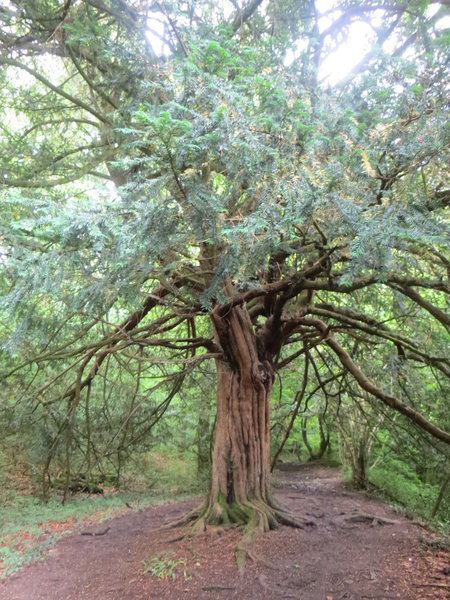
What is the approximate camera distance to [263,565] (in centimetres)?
456

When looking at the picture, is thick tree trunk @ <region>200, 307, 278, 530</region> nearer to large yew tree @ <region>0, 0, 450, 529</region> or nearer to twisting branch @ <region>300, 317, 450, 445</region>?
large yew tree @ <region>0, 0, 450, 529</region>

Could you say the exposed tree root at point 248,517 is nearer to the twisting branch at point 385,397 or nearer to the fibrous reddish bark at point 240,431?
the fibrous reddish bark at point 240,431

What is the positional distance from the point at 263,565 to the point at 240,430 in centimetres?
172

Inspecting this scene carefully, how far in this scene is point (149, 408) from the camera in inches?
328

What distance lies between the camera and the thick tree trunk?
569 centimetres

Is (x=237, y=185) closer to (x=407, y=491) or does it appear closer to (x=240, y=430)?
(x=240, y=430)

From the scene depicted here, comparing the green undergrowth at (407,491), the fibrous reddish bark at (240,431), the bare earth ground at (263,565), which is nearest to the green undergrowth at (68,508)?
the bare earth ground at (263,565)

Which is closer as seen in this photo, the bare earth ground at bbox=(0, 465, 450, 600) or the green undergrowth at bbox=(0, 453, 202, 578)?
the bare earth ground at bbox=(0, 465, 450, 600)

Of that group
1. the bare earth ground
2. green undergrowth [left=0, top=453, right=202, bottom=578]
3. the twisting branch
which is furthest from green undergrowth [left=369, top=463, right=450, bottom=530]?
green undergrowth [left=0, top=453, right=202, bottom=578]

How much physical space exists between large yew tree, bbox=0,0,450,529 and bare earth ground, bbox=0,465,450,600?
0.62 metres

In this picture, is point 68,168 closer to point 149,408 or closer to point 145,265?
point 145,265

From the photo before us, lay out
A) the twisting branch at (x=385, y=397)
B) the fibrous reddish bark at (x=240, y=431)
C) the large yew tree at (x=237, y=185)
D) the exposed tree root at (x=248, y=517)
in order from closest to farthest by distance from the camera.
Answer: the large yew tree at (x=237, y=185), the twisting branch at (x=385, y=397), the exposed tree root at (x=248, y=517), the fibrous reddish bark at (x=240, y=431)

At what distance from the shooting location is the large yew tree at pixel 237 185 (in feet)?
8.32

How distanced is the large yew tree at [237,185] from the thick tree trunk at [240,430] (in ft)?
0.09
